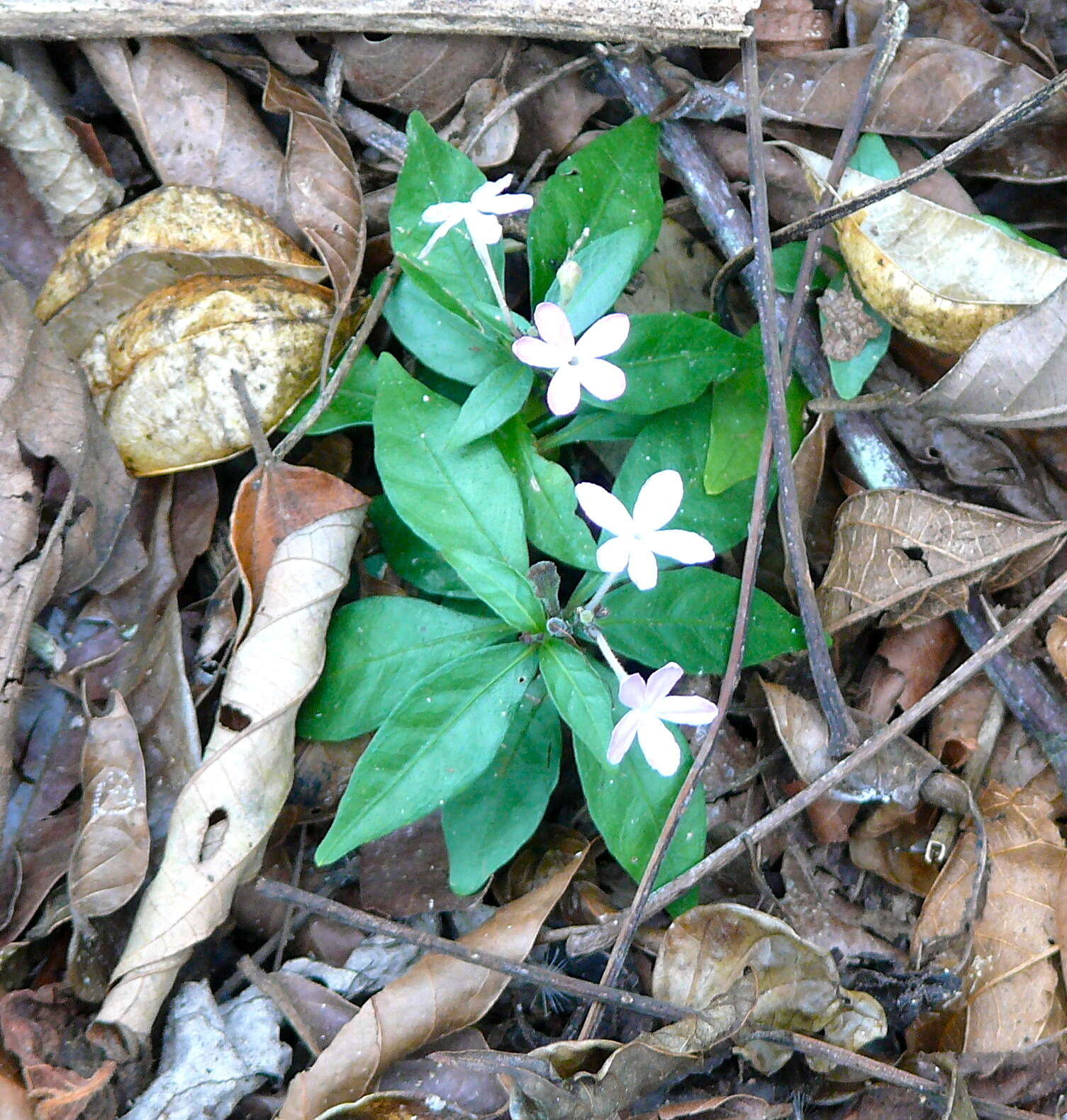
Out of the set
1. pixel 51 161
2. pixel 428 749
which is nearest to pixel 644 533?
pixel 428 749

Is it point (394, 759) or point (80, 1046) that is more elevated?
point (394, 759)

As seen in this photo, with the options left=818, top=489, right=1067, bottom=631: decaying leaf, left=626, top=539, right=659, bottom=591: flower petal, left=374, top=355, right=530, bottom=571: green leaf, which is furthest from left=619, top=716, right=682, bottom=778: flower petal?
left=818, top=489, right=1067, bottom=631: decaying leaf

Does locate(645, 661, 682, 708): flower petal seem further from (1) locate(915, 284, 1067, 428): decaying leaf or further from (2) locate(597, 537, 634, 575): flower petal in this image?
(1) locate(915, 284, 1067, 428): decaying leaf

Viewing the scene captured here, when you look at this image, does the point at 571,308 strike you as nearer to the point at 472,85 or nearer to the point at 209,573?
the point at 472,85

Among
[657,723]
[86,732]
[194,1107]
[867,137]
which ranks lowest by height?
[194,1107]

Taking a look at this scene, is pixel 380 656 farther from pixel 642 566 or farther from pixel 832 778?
pixel 832 778

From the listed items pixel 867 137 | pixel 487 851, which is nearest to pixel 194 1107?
pixel 487 851
